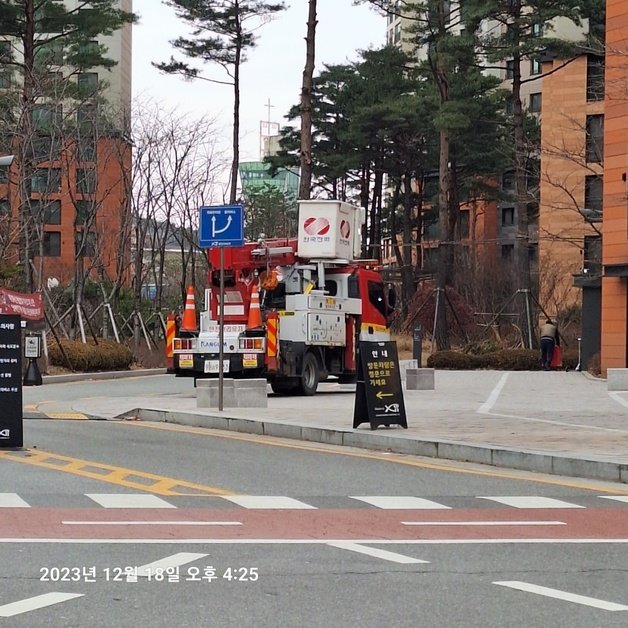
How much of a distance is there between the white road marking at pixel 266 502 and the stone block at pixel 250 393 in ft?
28.8

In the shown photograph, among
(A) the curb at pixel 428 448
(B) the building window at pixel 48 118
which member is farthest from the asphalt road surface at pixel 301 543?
(B) the building window at pixel 48 118

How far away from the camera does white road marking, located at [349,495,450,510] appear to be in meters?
9.80

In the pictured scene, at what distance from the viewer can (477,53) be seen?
45812mm

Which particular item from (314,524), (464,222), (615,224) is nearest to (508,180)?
(464,222)

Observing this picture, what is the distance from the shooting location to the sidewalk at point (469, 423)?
41.4ft

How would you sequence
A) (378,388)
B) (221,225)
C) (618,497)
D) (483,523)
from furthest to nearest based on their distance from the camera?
1. (221,225)
2. (378,388)
3. (618,497)
4. (483,523)

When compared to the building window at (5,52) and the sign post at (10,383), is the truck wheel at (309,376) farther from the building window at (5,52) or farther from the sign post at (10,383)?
the building window at (5,52)

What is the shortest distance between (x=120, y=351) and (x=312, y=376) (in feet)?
43.2

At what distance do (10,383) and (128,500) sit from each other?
3640mm

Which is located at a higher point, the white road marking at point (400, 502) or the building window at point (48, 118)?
the building window at point (48, 118)

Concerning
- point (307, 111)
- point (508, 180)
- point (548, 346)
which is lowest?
point (548, 346)

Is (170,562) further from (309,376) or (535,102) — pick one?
(535,102)

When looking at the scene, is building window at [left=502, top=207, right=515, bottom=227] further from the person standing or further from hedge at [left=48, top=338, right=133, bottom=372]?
hedge at [left=48, top=338, right=133, bottom=372]

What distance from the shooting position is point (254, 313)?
23531mm
